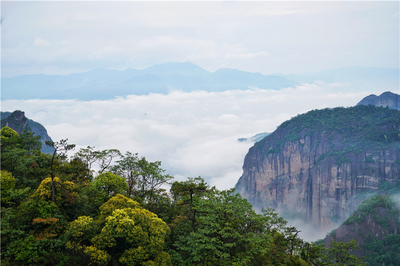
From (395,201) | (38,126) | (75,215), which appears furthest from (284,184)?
(75,215)

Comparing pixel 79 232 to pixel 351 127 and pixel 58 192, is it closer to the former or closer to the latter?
pixel 58 192

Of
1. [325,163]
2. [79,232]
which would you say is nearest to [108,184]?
[79,232]

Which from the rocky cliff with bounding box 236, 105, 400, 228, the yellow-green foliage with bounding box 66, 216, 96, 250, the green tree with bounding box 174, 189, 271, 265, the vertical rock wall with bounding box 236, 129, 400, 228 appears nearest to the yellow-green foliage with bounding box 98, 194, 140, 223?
the yellow-green foliage with bounding box 66, 216, 96, 250

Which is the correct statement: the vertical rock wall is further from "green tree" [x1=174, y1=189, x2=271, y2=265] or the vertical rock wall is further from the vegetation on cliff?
"green tree" [x1=174, y1=189, x2=271, y2=265]

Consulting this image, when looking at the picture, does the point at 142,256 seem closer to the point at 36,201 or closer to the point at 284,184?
the point at 36,201

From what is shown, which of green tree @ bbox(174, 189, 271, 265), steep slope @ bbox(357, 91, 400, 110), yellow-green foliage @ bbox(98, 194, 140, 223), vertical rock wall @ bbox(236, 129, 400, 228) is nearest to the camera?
green tree @ bbox(174, 189, 271, 265)

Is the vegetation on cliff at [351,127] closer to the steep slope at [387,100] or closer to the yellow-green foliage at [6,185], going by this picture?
the steep slope at [387,100]
